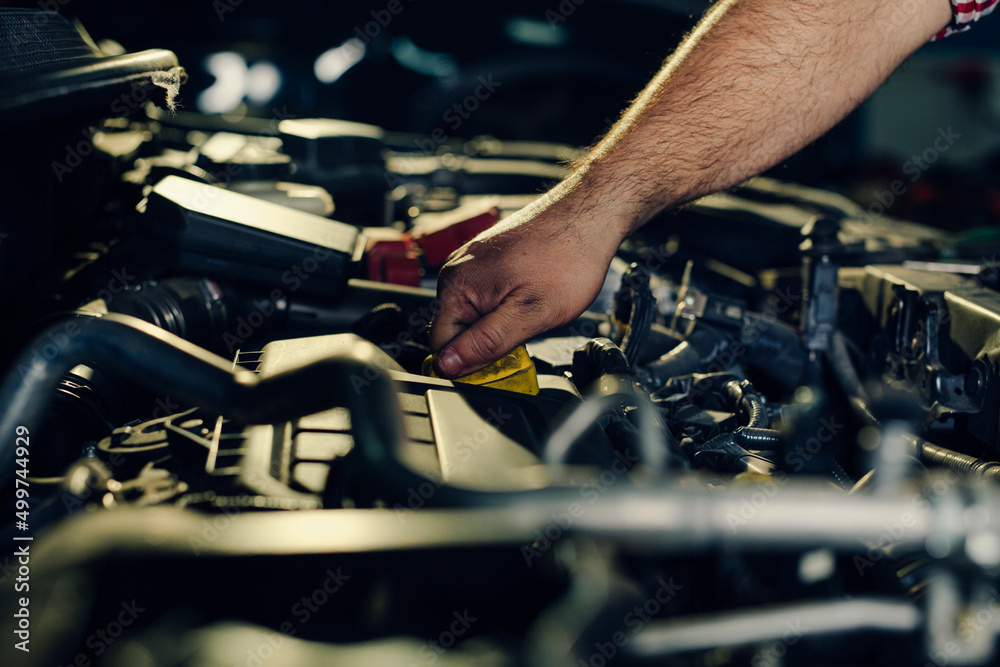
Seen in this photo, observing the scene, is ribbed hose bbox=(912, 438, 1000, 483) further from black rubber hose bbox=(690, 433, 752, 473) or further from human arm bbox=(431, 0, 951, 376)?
human arm bbox=(431, 0, 951, 376)

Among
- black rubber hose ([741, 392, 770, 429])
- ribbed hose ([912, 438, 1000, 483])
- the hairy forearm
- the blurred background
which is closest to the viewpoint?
ribbed hose ([912, 438, 1000, 483])

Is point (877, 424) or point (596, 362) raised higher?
point (596, 362)

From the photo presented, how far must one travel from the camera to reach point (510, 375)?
83 centimetres

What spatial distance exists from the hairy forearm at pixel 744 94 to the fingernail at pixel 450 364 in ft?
0.87

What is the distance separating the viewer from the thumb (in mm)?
855

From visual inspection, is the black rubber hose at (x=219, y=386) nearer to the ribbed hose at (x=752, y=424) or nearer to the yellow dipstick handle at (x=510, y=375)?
the yellow dipstick handle at (x=510, y=375)

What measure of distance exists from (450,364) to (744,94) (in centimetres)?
55

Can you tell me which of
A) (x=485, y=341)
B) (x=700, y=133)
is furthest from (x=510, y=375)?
(x=700, y=133)

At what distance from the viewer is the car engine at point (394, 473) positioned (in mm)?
472

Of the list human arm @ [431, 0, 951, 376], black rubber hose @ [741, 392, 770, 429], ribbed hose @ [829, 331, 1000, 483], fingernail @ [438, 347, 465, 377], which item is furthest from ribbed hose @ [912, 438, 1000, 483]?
fingernail @ [438, 347, 465, 377]

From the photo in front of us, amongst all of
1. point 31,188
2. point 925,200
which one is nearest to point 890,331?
point 31,188

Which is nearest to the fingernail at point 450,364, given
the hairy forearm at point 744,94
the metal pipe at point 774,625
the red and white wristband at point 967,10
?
the hairy forearm at point 744,94

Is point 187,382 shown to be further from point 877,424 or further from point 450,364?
point 877,424

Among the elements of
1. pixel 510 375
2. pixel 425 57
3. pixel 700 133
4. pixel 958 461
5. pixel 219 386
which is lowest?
pixel 958 461
